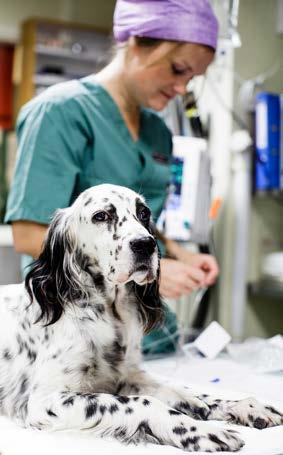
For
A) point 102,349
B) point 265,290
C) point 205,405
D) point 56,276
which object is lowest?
point 265,290

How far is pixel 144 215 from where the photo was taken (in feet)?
3.54

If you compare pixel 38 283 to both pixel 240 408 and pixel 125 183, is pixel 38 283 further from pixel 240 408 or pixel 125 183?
pixel 125 183

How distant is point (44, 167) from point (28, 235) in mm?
160

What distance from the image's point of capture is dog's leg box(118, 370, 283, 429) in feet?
3.64

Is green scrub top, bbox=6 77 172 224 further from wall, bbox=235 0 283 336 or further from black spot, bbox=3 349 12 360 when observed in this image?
wall, bbox=235 0 283 336

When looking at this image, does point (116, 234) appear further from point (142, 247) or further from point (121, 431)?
point (121, 431)

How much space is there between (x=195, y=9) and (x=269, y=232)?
1480mm

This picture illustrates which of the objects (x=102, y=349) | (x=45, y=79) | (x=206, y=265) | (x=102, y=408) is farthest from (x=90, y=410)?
(x=45, y=79)

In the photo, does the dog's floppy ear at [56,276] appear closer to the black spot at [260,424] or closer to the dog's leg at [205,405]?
the dog's leg at [205,405]

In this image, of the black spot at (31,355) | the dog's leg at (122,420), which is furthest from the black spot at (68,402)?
the black spot at (31,355)

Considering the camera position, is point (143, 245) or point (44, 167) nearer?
point (143, 245)

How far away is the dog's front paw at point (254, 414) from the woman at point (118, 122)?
1.17 feet

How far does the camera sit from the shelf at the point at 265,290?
2.60m

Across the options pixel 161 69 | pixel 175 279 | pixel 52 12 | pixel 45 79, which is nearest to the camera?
pixel 175 279
